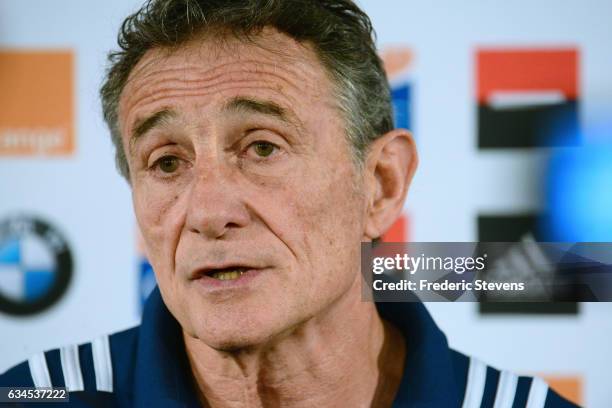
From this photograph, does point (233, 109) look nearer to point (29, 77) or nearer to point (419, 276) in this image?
point (419, 276)

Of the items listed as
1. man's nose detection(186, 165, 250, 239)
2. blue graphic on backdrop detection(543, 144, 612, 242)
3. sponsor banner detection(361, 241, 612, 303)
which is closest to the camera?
man's nose detection(186, 165, 250, 239)

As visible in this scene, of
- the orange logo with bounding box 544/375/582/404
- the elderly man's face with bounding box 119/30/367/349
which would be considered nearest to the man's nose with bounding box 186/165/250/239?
the elderly man's face with bounding box 119/30/367/349

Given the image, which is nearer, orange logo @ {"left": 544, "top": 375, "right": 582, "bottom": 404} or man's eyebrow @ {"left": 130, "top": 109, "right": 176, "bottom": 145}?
man's eyebrow @ {"left": 130, "top": 109, "right": 176, "bottom": 145}

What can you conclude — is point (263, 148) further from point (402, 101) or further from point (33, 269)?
point (33, 269)

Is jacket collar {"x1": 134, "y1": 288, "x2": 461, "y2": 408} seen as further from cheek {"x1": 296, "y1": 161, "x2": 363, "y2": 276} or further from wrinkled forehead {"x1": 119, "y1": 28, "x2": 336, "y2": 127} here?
wrinkled forehead {"x1": 119, "y1": 28, "x2": 336, "y2": 127}

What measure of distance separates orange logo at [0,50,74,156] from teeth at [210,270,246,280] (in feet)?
2.06

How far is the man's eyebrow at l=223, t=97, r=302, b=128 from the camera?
1092 millimetres

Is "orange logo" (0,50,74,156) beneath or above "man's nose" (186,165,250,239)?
above

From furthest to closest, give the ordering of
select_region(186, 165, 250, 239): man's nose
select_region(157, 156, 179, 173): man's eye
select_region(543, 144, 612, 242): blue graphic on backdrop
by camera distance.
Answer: select_region(543, 144, 612, 242): blue graphic on backdrop, select_region(157, 156, 179, 173): man's eye, select_region(186, 165, 250, 239): man's nose

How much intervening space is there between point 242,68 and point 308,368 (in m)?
0.42

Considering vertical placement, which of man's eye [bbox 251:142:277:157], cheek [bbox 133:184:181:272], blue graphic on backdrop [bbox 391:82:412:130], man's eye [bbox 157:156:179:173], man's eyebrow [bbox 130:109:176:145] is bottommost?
cheek [bbox 133:184:181:272]

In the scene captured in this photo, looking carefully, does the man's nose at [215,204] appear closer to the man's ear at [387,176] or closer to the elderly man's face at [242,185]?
the elderly man's face at [242,185]

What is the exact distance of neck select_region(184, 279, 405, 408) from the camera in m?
1.15

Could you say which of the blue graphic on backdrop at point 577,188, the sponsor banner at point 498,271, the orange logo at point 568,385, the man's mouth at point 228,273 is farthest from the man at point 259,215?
the blue graphic on backdrop at point 577,188
